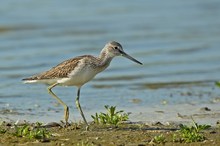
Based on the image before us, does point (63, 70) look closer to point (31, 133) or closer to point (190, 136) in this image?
point (31, 133)

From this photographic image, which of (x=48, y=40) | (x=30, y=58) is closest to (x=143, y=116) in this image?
(x=30, y=58)

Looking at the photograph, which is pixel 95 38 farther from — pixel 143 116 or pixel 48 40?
pixel 143 116

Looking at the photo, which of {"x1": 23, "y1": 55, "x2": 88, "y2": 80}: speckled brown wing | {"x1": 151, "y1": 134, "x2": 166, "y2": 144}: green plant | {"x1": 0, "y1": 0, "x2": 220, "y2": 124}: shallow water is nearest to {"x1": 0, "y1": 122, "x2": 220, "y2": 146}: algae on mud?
{"x1": 151, "y1": 134, "x2": 166, "y2": 144}: green plant

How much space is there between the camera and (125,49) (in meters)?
17.3

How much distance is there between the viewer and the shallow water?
11719 millimetres

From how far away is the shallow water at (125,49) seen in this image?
11.7 metres

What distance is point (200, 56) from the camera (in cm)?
1650

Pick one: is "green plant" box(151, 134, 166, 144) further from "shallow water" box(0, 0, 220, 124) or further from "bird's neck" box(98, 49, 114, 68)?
"shallow water" box(0, 0, 220, 124)

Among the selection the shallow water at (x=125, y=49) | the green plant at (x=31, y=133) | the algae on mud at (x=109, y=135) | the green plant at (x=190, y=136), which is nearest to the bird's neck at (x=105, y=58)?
the algae on mud at (x=109, y=135)

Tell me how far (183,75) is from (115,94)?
2381 mm

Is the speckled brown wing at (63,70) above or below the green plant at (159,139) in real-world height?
above

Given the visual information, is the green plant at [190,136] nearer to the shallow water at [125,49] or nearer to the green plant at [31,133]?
the green plant at [31,133]

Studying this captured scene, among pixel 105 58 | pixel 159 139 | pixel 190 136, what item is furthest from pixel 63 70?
pixel 190 136

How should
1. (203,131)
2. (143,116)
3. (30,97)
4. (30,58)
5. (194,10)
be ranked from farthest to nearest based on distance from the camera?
(194,10)
(30,58)
(30,97)
(143,116)
(203,131)
